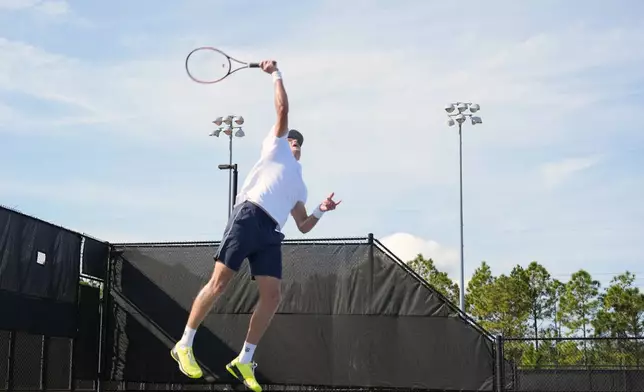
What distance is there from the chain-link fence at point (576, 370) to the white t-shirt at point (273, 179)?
6.38 meters

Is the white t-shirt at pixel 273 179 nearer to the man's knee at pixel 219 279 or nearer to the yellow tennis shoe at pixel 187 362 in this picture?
the man's knee at pixel 219 279

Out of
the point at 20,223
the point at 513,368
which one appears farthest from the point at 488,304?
the point at 20,223

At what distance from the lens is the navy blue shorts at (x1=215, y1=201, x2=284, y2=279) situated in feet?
18.0

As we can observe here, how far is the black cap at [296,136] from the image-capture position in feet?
20.0

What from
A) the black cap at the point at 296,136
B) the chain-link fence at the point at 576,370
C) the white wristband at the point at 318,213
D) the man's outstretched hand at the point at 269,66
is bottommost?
the chain-link fence at the point at 576,370

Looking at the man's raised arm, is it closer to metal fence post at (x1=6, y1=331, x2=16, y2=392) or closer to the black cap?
the black cap

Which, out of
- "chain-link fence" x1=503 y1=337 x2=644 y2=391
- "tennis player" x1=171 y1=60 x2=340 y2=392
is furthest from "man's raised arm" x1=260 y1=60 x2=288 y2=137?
"chain-link fence" x1=503 y1=337 x2=644 y2=391

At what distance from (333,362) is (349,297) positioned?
0.96 metres

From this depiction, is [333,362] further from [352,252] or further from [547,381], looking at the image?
[547,381]

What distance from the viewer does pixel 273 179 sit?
5668mm

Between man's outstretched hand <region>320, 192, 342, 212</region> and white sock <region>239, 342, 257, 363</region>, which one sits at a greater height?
man's outstretched hand <region>320, 192, 342, 212</region>

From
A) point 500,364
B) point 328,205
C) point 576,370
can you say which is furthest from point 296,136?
point 576,370

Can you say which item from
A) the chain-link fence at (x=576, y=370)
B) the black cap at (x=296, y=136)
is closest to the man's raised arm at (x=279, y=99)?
the black cap at (x=296, y=136)

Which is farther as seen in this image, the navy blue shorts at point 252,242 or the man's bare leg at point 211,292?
the navy blue shorts at point 252,242
